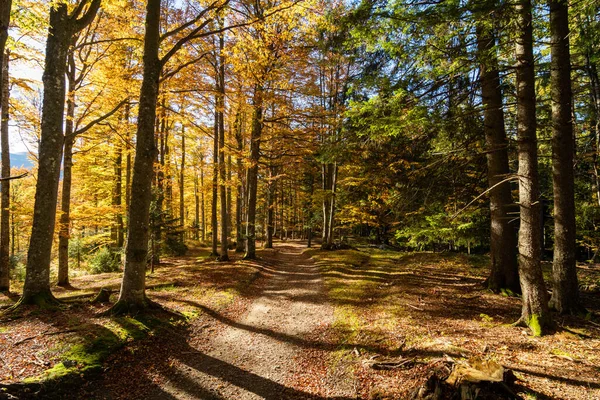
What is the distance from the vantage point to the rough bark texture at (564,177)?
617 cm

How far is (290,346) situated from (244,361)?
3.43 feet

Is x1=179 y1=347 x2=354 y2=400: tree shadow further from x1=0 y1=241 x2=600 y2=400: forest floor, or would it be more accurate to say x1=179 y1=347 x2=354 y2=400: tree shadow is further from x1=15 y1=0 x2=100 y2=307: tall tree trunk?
x1=15 y1=0 x2=100 y2=307: tall tree trunk

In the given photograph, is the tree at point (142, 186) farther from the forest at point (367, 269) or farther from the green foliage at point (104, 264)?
the green foliage at point (104, 264)

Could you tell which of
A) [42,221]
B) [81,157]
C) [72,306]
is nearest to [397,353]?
[72,306]

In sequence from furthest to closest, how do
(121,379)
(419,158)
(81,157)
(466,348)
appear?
1. (81,157)
2. (419,158)
3. (466,348)
4. (121,379)

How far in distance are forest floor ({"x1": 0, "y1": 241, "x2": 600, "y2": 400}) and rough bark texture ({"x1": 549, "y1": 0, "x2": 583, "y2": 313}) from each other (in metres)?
0.71

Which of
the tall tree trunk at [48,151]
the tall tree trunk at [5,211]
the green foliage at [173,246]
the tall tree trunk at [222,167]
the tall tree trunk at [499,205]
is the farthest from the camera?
the green foliage at [173,246]

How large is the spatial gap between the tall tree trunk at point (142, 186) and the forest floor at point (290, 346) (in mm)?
598

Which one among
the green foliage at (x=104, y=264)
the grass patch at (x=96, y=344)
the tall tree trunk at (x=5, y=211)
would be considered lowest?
the green foliage at (x=104, y=264)

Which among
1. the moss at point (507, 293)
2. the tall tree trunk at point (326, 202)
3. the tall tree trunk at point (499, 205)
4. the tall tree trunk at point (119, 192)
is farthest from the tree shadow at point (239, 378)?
the tall tree trunk at point (119, 192)

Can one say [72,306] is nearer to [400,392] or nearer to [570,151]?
[400,392]

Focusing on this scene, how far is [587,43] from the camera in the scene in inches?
211

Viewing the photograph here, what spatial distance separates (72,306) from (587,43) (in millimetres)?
12097

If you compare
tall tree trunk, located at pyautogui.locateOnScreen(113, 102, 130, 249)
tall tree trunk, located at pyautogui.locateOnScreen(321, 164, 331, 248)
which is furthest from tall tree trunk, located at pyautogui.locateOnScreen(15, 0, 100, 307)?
tall tree trunk, located at pyautogui.locateOnScreen(321, 164, 331, 248)
